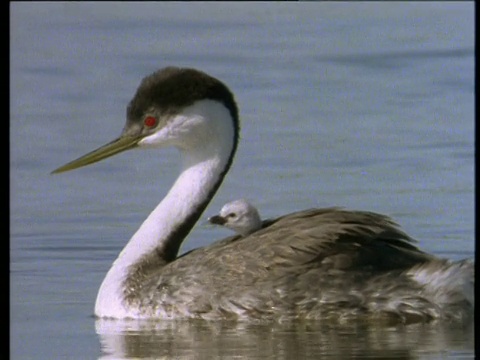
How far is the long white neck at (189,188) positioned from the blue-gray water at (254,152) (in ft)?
1.56

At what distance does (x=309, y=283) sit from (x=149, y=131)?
1.54 metres

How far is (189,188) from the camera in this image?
10609mm

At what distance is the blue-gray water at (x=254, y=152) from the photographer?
31.2 feet

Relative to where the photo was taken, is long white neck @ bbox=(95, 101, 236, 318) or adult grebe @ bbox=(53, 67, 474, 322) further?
long white neck @ bbox=(95, 101, 236, 318)

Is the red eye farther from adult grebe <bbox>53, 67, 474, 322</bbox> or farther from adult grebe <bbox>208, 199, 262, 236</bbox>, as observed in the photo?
adult grebe <bbox>208, 199, 262, 236</bbox>

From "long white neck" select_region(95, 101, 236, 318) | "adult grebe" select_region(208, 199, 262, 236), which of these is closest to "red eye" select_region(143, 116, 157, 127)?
"long white neck" select_region(95, 101, 236, 318)

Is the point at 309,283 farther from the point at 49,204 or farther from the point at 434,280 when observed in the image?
the point at 49,204

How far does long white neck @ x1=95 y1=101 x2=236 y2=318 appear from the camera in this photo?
1050 cm

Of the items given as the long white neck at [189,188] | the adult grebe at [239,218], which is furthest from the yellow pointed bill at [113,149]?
the adult grebe at [239,218]

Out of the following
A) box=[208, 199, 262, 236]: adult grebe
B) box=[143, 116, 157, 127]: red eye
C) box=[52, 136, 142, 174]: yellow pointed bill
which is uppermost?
box=[143, 116, 157, 127]: red eye

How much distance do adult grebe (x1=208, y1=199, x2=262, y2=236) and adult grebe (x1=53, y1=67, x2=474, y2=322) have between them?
83 mm

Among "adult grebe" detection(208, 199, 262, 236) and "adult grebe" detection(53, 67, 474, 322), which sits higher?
"adult grebe" detection(208, 199, 262, 236)

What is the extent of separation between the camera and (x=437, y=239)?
38.1 ft

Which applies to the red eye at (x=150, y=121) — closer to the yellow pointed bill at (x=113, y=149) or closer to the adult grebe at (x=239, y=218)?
the yellow pointed bill at (x=113, y=149)
